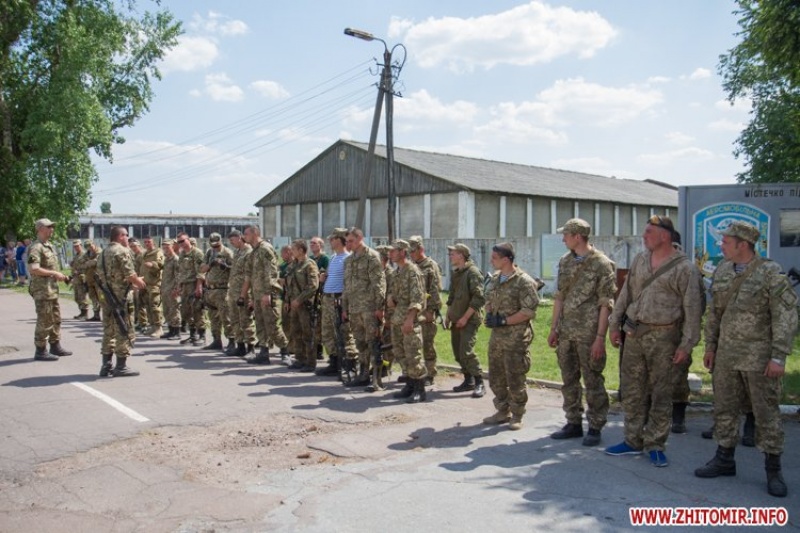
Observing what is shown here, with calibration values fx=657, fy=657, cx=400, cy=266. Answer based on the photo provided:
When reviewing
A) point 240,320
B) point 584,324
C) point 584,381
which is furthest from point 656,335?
point 240,320

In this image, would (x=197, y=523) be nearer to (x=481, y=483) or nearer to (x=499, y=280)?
(x=481, y=483)

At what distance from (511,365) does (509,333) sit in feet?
1.05

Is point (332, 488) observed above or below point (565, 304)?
below

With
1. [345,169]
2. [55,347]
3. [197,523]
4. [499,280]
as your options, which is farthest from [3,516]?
[345,169]

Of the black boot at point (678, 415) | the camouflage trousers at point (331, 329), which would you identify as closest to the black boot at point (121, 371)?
the camouflage trousers at point (331, 329)

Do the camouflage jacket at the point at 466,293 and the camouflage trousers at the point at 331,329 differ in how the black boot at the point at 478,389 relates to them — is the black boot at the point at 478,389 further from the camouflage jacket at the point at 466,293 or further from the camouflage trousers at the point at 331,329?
the camouflage trousers at the point at 331,329

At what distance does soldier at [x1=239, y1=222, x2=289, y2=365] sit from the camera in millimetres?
10438

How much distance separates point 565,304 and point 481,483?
79.2 inches

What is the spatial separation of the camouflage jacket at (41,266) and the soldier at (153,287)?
124 inches

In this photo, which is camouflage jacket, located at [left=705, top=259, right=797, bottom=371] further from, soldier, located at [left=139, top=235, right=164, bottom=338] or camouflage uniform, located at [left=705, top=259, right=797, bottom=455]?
soldier, located at [left=139, top=235, right=164, bottom=338]

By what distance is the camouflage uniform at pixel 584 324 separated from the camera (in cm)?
608

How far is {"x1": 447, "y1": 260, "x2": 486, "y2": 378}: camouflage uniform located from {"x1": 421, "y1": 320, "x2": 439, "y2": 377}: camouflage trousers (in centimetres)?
41

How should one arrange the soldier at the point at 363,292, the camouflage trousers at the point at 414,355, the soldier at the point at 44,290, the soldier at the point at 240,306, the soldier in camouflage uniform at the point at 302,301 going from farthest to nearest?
the soldier at the point at 240,306 < the soldier at the point at 44,290 < the soldier in camouflage uniform at the point at 302,301 < the soldier at the point at 363,292 < the camouflage trousers at the point at 414,355

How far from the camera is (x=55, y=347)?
35.4 ft
